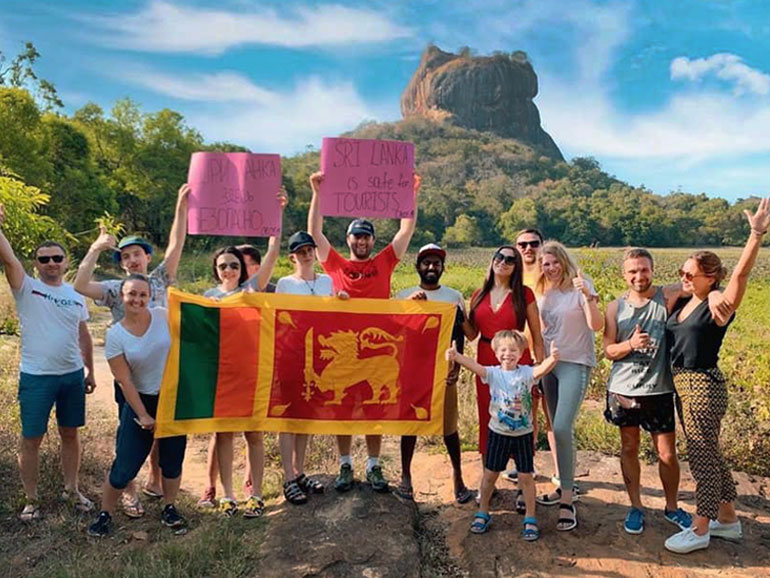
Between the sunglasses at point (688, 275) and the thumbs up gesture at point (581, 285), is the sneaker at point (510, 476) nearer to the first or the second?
the thumbs up gesture at point (581, 285)

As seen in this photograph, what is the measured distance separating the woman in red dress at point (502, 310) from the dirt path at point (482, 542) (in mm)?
722

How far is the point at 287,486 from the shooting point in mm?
4262

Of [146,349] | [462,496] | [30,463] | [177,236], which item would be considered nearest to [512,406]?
[462,496]

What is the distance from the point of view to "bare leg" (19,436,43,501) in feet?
13.4

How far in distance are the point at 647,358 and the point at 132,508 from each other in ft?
13.1

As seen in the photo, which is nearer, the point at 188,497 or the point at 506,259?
the point at 506,259

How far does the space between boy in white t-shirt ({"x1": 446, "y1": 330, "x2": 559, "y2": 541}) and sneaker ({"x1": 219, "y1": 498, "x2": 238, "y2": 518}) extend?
1.94m

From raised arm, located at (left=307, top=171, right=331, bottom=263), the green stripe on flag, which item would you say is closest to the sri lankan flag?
the green stripe on flag

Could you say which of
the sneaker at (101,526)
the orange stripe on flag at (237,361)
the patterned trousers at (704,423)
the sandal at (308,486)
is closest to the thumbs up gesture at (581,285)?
the patterned trousers at (704,423)

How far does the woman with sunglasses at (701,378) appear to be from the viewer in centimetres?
364

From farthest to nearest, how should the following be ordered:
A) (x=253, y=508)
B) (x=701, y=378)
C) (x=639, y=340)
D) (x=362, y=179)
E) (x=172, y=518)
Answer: (x=362, y=179)
(x=253, y=508)
(x=172, y=518)
(x=639, y=340)
(x=701, y=378)

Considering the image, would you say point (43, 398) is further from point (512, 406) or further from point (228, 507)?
point (512, 406)

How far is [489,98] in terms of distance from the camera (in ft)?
513

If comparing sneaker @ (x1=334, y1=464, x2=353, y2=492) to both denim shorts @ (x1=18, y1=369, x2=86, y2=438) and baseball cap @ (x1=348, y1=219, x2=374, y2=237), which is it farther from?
denim shorts @ (x1=18, y1=369, x2=86, y2=438)
